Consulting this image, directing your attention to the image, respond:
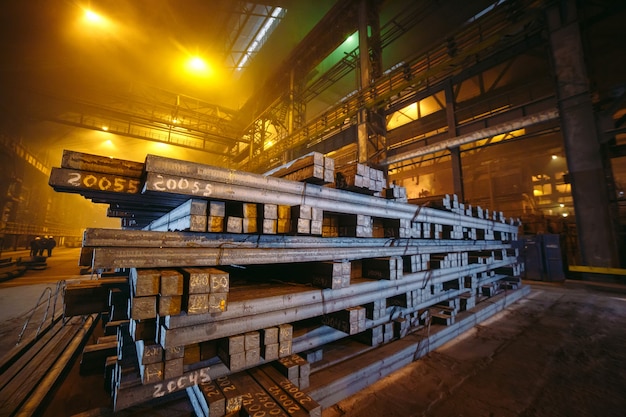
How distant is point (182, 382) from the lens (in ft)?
5.74

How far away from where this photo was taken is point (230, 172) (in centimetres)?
199

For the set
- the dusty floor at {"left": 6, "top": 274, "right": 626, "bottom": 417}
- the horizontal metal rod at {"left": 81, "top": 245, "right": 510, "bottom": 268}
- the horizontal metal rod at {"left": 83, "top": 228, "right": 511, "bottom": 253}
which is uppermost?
the horizontal metal rod at {"left": 83, "top": 228, "right": 511, "bottom": 253}

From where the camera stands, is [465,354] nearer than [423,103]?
Yes

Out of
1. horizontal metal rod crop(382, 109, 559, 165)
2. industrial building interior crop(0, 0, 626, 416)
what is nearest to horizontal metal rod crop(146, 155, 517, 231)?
industrial building interior crop(0, 0, 626, 416)

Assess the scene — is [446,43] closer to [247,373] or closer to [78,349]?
[247,373]

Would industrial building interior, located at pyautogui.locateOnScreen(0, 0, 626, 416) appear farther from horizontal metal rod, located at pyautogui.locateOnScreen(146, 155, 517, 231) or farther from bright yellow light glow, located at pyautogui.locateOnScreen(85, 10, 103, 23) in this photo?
horizontal metal rod, located at pyautogui.locateOnScreen(146, 155, 517, 231)

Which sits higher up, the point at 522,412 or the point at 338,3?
the point at 338,3

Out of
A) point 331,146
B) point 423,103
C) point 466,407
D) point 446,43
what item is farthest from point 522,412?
point 423,103

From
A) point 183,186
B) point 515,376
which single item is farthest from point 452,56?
point 183,186

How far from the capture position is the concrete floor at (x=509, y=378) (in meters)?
2.19

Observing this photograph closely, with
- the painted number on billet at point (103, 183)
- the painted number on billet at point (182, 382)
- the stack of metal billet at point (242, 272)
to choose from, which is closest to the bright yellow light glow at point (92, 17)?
the stack of metal billet at point (242, 272)

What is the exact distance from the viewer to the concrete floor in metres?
2.19

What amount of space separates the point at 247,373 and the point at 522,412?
251cm

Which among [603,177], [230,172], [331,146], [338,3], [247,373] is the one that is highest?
[338,3]
